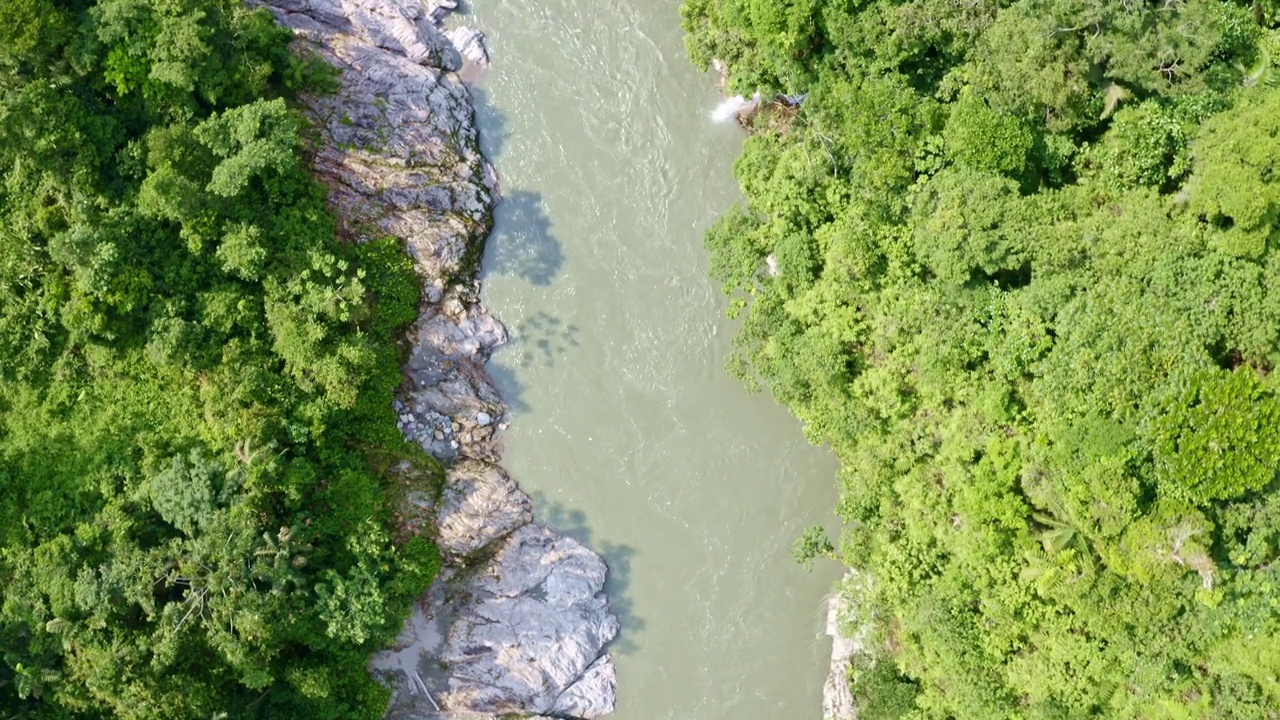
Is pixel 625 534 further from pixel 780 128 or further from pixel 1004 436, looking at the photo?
pixel 780 128

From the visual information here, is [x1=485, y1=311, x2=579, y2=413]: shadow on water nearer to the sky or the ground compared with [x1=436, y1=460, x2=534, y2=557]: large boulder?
A: nearer to the sky

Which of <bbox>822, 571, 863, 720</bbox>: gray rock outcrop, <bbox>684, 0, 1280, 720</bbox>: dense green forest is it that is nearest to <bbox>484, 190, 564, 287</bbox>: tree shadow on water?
<bbox>684, 0, 1280, 720</bbox>: dense green forest

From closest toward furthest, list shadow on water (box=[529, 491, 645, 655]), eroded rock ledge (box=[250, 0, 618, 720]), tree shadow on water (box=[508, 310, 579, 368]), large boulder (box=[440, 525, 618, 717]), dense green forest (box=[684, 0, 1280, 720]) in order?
dense green forest (box=[684, 0, 1280, 720]) < eroded rock ledge (box=[250, 0, 618, 720]) < large boulder (box=[440, 525, 618, 717]) < shadow on water (box=[529, 491, 645, 655]) < tree shadow on water (box=[508, 310, 579, 368])

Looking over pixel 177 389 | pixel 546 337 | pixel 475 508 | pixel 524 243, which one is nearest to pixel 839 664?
pixel 475 508

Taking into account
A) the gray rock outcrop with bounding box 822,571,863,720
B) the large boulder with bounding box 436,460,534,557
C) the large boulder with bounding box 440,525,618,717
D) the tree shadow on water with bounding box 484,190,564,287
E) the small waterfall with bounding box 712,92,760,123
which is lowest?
the large boulder with bounding box 440,525,618,717

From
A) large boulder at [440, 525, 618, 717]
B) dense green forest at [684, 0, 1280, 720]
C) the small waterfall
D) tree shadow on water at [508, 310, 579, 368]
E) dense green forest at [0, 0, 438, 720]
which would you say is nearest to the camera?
dense green forest at [684, 0, 1280, 720]

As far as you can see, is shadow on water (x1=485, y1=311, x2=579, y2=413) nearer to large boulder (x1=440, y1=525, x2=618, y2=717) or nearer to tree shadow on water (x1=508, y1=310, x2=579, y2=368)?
tree shadow on water (x1=508, y1=310, x2=579, y2=368)

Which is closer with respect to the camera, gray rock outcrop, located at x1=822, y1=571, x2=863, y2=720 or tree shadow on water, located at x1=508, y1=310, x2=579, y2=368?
gray rock outcrop, located at x1=822, y1=571, x2=863, y2=720

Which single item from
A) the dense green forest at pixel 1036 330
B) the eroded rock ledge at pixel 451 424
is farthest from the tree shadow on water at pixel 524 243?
the dense green forest at pixel 1036 330

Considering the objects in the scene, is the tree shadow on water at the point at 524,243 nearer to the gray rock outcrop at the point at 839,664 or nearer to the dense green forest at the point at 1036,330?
the dense green forest at the point at 1036,330
